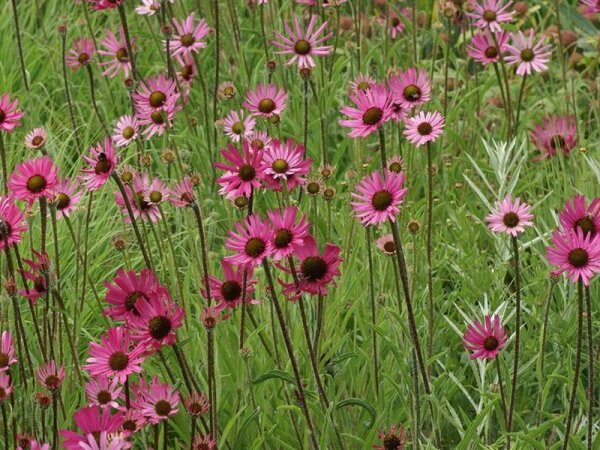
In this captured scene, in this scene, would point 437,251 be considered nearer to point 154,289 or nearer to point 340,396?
point 340,396

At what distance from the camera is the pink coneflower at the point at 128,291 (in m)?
2.17

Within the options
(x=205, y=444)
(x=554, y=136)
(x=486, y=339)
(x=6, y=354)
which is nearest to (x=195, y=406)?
(x=205, y=444)

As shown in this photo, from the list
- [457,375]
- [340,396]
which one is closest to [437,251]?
[457,375]

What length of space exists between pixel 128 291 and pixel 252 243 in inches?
14.0

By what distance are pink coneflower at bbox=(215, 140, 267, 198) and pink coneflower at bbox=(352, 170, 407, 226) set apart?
0.28 metres

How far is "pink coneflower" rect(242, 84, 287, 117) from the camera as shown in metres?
3.07

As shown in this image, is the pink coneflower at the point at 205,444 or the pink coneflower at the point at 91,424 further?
the pink coneflower at the point at 205,444

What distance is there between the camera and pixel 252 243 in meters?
1.99

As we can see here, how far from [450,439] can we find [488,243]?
3.31 feet

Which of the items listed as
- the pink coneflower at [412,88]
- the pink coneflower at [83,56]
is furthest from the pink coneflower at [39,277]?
the pink coneflower at [83,56]

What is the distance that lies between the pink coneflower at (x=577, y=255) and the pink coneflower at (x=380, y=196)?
0.99ft

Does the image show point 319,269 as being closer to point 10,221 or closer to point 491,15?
point 10,221

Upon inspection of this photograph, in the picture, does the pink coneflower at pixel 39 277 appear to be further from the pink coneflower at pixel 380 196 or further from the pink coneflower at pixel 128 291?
the pink coneflower at pixel 380 196

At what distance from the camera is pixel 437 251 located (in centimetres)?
346
